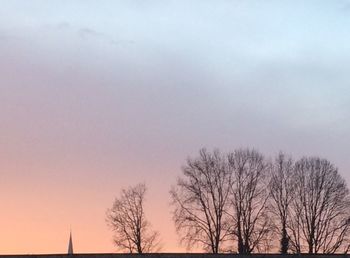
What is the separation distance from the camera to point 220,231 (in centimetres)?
10912

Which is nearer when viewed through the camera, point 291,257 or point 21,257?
point 21,257

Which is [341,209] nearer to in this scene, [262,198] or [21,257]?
[262,198]

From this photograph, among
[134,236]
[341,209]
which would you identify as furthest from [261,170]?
[134,236]

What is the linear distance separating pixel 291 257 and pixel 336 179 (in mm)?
22663

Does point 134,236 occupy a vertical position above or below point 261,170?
below

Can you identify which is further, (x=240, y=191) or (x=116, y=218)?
(x=116, y=218)

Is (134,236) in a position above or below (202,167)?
below

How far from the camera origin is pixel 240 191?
111625 millimetres

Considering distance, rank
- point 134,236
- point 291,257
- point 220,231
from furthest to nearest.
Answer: point 134,236
point 220,231
point 291,257

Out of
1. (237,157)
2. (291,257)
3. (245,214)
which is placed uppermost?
(237,157)

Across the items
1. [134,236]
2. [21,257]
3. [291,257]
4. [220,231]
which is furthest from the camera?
[134,236]

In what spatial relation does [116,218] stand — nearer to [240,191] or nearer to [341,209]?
[240,191]

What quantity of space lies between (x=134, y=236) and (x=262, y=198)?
741 inches

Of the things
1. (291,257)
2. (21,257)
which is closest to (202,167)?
(291,257)
